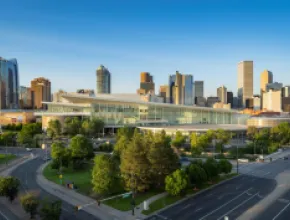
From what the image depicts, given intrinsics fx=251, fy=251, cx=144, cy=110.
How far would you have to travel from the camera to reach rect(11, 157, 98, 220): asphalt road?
84.9 feet

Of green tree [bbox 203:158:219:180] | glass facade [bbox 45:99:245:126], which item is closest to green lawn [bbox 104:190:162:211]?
green tree [bbox 203:158:219:180]

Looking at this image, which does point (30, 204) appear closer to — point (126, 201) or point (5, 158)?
point (126, 201)

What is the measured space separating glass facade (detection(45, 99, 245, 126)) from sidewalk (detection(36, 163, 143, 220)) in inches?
2139

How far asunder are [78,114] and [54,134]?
618 inches

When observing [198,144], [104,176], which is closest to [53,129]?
[198,144]

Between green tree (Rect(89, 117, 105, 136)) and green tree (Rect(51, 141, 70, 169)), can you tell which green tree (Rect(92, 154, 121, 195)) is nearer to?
green tree (Rect(51, 141, 70, 169))

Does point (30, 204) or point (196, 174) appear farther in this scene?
point (196, 174)

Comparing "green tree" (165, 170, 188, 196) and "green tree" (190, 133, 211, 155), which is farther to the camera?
"green tree" (190, 133, 211, 155)

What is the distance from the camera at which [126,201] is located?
97.2 feet

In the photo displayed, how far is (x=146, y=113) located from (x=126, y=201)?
64681 millimetres

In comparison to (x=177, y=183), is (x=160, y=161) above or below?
above

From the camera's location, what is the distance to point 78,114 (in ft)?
312

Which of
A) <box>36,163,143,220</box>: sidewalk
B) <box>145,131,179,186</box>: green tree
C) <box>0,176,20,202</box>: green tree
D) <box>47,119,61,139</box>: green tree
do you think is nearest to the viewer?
<box>36,163,143,220</box>: sidewalk

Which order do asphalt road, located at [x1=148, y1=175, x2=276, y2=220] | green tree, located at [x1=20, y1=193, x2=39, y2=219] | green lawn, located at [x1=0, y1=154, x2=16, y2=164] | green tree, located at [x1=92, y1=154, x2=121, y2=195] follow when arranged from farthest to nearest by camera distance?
green lawn, located at [x1=0, y1=154, x2=16, y2=164]
green tree, located at [x1=92, y1=154, x2=121, y2=195]
asphalt road, located at [x1=148, y1=175, x2=276, y2=220]
green tree, located at [x1=20, y1=193, x2=39, y2=219]
